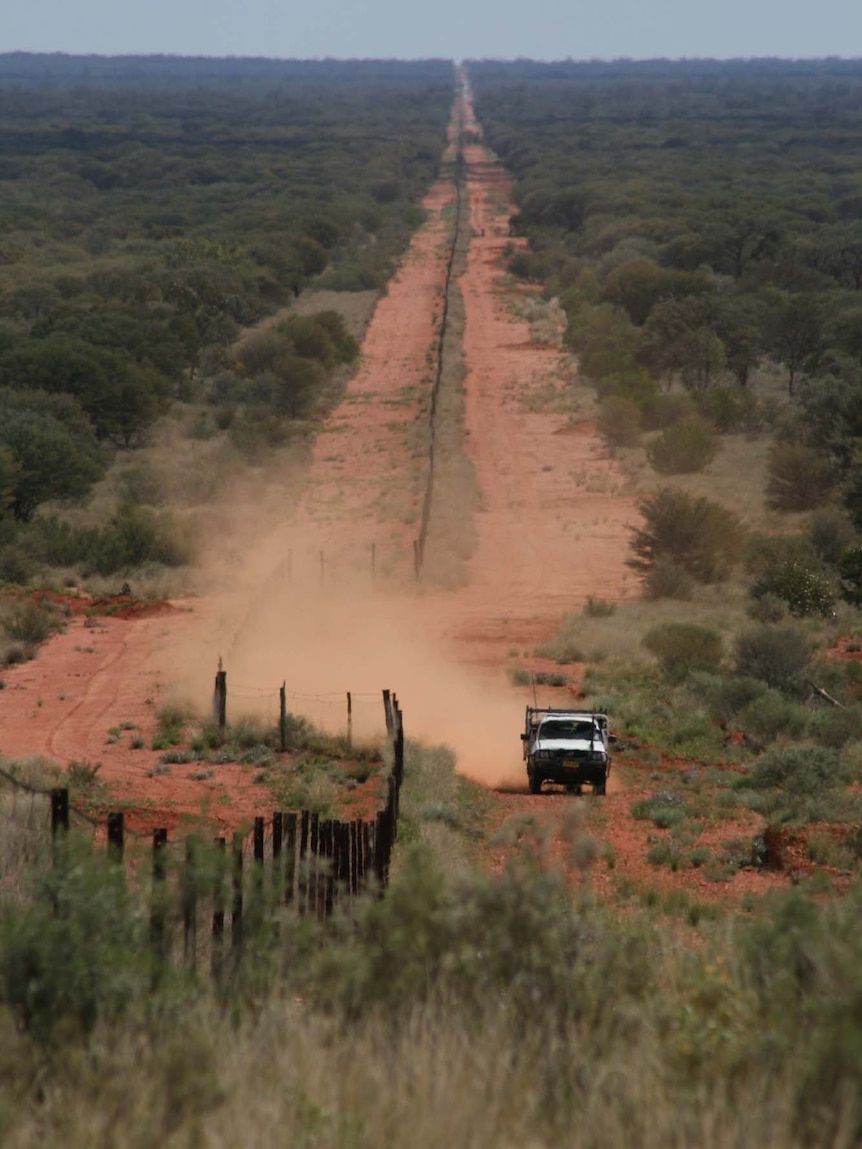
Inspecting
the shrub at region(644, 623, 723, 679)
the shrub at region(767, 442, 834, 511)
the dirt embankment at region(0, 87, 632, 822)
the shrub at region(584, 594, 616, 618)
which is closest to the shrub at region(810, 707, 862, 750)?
the shrub at region(644, 623, 723, 679)

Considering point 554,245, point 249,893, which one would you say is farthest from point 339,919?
point 554,245

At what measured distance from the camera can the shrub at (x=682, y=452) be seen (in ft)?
131

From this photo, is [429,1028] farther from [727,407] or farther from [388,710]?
[727,407]

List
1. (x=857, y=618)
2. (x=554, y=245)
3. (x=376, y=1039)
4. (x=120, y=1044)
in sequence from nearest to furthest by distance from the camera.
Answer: (x=120, y=1044), (x=376, y=1039), (x=857, y=618), (x=554, y=245)

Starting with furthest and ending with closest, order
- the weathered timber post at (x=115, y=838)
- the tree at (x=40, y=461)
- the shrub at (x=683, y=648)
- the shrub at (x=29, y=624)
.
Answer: the tree at (x=40, y=461) < the shrub at (x=29, y=624) < the shrub at (x=683, y=648) < the weathered timber post at (x=115, y=838)

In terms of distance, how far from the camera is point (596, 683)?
22.9 m

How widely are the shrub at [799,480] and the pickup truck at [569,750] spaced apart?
18992mm

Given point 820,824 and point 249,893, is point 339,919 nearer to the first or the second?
point 249,893

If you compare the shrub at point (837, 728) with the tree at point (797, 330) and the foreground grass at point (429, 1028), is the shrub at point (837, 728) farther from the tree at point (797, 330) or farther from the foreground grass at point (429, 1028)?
the tree at point (797, 330)

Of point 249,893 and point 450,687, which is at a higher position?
point 249,893

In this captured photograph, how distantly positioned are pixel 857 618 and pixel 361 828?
697 inches

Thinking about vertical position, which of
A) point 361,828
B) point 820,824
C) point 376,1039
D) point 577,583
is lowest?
point 577,583

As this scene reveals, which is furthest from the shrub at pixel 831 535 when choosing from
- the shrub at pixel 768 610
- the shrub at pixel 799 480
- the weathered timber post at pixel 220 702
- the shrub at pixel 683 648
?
the weathered timber post at pixel 220 702

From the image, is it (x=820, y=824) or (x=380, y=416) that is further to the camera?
(x=380, y=416)
